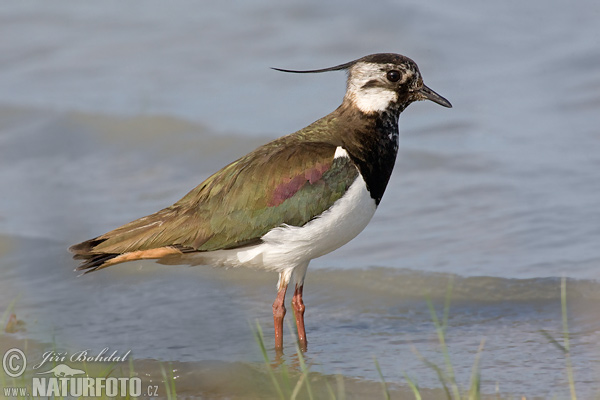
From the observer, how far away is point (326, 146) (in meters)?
6.57

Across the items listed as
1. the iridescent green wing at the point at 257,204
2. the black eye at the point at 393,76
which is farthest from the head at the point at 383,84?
the iridescent green wing at the point at 257,204

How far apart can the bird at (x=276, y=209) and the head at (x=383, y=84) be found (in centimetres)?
14

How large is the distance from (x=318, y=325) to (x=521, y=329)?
1.44 metres

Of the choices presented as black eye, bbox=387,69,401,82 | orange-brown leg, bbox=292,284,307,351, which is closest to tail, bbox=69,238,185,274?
orange-brown leg, bbox=292,284,307,351

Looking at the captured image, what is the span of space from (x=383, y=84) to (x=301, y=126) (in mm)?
3805

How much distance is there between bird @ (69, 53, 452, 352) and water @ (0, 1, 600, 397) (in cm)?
78

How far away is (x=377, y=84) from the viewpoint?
6.96 m

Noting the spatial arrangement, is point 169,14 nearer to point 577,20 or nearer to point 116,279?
point 577,20

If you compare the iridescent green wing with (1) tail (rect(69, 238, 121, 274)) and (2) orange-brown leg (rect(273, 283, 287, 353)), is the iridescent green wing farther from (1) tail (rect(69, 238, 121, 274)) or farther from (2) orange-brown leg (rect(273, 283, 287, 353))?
(2) orange-brown leg (rect(273, 283, 287, 353))

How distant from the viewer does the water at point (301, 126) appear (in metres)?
7.27

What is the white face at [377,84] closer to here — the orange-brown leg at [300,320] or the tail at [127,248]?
the orange-brown leg at [300,320]

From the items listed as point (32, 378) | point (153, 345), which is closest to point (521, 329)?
point (153, 345)

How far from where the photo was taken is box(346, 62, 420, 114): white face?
6.92m

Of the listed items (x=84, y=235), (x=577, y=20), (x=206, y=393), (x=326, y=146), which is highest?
(x=577, y=20)
